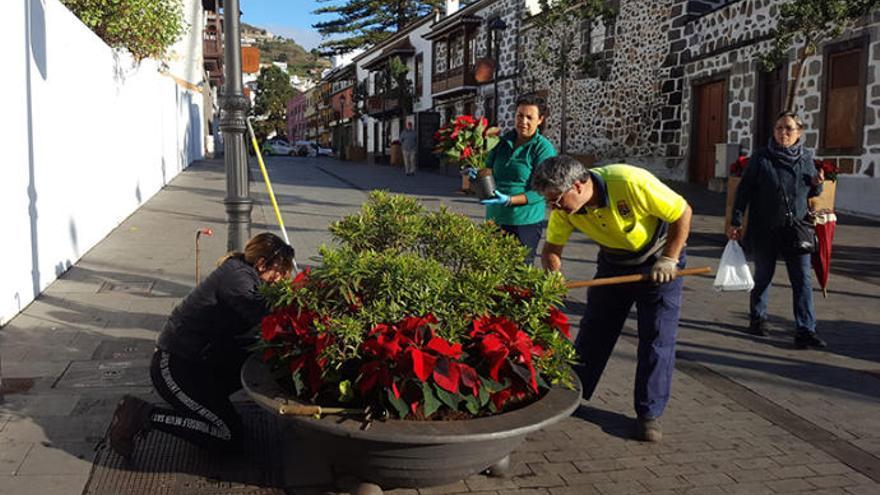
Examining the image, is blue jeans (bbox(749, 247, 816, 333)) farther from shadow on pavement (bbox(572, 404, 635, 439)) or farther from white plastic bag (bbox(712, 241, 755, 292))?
shadow on pavement (bbox(572, 404, 635, 439))

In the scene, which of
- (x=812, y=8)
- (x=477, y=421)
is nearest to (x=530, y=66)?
(x=812, y=8)

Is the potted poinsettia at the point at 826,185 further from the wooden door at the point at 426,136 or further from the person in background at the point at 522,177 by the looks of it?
the wooden door at the point at 426,136

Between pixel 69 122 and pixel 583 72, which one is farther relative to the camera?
pixel 583 72

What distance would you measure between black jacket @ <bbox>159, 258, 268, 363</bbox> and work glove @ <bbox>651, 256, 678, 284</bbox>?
194cm

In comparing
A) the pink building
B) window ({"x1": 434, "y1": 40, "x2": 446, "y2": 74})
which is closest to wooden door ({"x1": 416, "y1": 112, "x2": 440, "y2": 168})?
window ({"x1": 434, "y1": 40, "x2": 446, "y2": 74})

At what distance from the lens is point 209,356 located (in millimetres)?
3844

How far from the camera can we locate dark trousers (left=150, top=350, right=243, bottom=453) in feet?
12.1

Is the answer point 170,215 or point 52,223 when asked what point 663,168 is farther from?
point 52,223

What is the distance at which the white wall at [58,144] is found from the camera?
606cm

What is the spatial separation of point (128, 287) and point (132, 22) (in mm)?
6876

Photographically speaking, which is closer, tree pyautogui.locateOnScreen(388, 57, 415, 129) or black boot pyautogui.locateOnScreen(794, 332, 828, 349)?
black boot pyautogui.locateOnScreen(794, 332, 828, 349)

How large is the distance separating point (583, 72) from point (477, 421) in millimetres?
20988

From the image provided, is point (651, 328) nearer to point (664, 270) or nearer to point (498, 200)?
point (664, 270)

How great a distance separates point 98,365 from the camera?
5160mm
